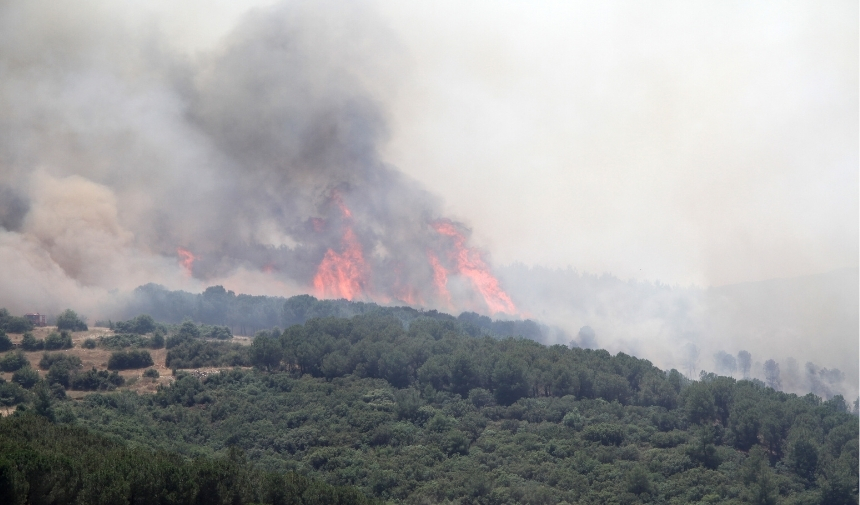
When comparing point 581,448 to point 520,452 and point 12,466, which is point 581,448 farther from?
point 12,466

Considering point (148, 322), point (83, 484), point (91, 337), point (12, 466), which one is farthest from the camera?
point (148, 322)

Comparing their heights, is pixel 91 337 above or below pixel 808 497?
above

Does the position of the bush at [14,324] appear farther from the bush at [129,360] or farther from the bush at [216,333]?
the bush at [216,333]

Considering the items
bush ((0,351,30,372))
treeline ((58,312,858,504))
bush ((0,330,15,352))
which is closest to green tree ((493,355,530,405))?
treeline ((58,312,858,504))

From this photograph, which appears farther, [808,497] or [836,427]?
[836,427]

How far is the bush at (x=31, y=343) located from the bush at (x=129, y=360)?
9973mm

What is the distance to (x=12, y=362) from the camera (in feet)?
342

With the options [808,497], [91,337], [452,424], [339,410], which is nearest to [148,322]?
[91,337]

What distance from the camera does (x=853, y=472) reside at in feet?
266

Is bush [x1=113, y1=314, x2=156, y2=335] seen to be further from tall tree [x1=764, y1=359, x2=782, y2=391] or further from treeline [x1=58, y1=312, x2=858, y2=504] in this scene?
tall tree [x1=764, y1=359, x2=782, y2=391]

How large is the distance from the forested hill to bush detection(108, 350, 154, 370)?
34940 millimetres

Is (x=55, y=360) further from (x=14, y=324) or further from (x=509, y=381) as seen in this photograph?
(x=509, y=381)

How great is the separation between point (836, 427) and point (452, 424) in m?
41.7

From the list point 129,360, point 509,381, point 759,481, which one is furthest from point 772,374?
point 129,360
